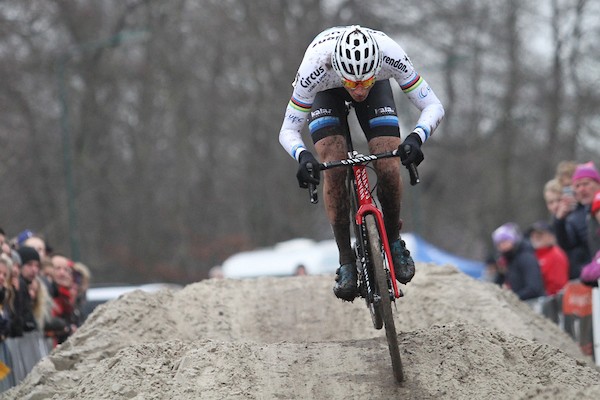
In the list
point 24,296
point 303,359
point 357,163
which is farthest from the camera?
point 24,296

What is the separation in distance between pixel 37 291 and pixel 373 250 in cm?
456

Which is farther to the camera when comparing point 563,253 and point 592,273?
point 563,253

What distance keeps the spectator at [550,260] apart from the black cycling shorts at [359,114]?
5573 millimetres

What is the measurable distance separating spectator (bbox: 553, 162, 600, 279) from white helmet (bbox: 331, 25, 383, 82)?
4.52m

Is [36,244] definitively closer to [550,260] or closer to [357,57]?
[357,57]

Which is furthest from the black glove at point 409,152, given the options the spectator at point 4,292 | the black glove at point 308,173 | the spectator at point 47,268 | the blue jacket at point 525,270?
the spectator at point 47,268

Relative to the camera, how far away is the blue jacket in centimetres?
1302

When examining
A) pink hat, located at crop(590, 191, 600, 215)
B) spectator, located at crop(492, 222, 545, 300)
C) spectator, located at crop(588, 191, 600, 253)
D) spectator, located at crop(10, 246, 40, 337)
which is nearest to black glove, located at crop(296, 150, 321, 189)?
pink hat, located at crop(590, 191, 600, 215)

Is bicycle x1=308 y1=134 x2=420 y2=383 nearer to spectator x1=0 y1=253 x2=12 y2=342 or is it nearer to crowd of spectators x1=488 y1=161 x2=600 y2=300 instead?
spectator x1=0 y1=253 x2=12 y2=342

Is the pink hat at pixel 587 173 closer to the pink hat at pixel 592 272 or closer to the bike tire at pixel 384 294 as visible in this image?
the pink hat at pixel 592 272

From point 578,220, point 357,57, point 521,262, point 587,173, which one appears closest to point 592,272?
point 587,173

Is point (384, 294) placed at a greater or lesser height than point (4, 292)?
lesser

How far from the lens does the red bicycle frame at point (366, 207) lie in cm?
781

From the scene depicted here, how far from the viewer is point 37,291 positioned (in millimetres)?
10812
